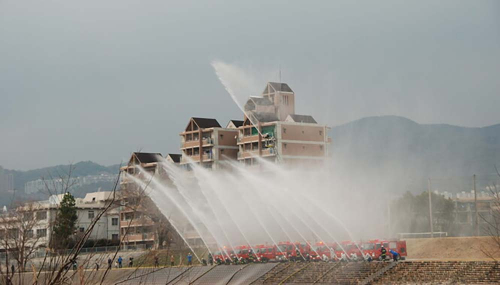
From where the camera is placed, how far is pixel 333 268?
60.2 metres

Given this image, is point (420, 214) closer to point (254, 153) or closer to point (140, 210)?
point (254, 153)

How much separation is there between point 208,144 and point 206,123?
6786 millimetres

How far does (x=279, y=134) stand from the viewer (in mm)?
104625

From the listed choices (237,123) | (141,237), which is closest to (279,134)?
(237,123)

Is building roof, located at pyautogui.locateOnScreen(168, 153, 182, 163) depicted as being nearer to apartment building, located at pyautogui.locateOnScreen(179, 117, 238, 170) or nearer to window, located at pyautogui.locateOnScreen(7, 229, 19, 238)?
apartment building, located at pyautogui.locateOnScreen(179, 117, 238, 170)

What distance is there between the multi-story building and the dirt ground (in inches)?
1410

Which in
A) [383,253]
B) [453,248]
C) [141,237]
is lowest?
[141,237]

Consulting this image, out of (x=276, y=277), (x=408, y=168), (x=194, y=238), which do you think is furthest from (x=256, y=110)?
(x=276, y=277)

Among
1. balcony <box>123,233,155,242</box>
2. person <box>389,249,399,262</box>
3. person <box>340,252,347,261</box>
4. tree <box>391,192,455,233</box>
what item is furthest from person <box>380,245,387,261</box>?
balcony <box>123,233,155,242</box>

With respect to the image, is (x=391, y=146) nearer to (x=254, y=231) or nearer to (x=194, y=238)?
(x=194, y=238)

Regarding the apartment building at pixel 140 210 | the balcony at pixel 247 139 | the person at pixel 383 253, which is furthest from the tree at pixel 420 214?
the apartment building at pixel 140 210

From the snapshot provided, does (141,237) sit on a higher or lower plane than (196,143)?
lower

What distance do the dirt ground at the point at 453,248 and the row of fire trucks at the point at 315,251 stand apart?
24.8 ft

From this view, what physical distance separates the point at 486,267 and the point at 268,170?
53.3 m
